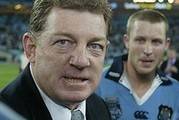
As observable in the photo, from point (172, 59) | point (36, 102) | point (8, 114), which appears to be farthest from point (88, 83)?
point (172, 59)

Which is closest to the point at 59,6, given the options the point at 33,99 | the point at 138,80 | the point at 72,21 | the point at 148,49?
the point at 72,21

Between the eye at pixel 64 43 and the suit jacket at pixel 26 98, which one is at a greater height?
the eye at pixel 64 43

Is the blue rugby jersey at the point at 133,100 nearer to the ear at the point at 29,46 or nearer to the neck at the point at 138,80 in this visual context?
the neck at the point at 138,80

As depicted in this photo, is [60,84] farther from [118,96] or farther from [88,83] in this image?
[118,96]

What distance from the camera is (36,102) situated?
1319mm

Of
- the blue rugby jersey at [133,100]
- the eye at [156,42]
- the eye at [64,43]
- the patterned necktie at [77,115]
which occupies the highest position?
the eye at [64,43]

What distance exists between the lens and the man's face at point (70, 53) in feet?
3.96

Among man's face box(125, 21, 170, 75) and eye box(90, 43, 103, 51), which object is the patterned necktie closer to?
eye box(90, 43, 103, 51)

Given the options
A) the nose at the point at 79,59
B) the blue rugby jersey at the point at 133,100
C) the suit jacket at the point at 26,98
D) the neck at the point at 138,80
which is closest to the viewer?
the nose at the point at 79,59

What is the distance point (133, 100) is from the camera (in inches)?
→ 94.7

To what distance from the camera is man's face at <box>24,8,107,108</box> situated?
1208mm

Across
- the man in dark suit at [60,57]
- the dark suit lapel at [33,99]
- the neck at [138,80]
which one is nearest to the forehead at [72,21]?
the man in dark suit at [60,57]

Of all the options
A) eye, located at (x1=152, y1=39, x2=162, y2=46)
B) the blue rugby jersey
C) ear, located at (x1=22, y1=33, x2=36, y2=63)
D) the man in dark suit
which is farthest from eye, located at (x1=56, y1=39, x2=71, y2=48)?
eye, located at (x1=152, y1=39, x2=162, y2=46)

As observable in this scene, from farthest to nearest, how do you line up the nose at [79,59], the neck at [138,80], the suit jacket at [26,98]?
the neck at [138,80], the suit jacket at [26,98], the nose at [79,59]
